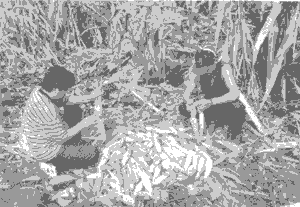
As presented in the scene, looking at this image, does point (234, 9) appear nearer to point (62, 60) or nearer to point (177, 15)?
point (177, 15)

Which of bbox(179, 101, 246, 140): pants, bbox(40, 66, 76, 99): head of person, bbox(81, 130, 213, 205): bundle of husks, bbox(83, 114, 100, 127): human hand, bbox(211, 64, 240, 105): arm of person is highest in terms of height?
bbox(40, 66, 76, 99): head of person

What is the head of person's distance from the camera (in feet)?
2.33

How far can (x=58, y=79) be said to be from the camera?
716mm

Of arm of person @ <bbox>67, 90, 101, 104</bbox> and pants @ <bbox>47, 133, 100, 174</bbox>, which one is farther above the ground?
arm of person @ <bbox>67, 90, 101, 104</bbox>

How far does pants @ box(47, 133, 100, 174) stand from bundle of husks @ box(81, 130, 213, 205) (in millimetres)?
28

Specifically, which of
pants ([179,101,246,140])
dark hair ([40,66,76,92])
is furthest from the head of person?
pants ([179,101,246,140])

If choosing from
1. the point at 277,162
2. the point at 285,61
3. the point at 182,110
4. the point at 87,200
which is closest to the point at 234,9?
A: the point at 285,61

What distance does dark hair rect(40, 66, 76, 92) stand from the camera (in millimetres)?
709

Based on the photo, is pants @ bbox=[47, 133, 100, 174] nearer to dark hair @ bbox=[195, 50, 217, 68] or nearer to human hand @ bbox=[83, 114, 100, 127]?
human hand @ bbox=[83, 114, 100, 127]

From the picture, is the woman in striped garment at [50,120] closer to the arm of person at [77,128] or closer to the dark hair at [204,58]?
the arm of person at [77,128]

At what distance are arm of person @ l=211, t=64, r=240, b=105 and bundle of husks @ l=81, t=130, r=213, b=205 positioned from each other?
160mm

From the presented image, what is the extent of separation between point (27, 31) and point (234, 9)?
545mm

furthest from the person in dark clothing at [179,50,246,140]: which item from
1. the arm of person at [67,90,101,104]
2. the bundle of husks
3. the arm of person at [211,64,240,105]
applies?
the arm of person at [67,90,101,104]

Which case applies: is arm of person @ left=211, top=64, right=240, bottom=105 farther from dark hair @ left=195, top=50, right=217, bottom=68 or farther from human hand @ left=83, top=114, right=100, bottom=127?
human hand @ left=83, top=114, right=100, bottom=127
